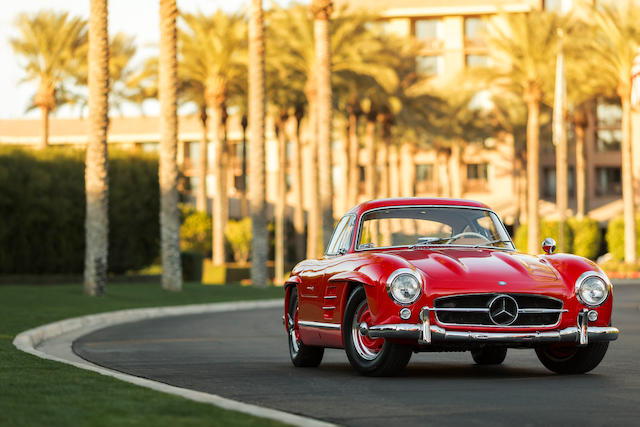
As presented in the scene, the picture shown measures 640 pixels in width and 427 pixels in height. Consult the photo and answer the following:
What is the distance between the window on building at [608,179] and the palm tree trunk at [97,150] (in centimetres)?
7222

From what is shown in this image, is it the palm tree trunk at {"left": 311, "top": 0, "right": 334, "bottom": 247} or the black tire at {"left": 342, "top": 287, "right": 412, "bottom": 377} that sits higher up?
the palm tree trunk at {"left": 311, "top": 0, "right": 334, "bottom": 247}

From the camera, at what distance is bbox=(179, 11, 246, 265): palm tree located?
59156 millimetres

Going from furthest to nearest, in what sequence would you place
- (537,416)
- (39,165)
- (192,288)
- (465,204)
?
(39,165) → (192,288) → (465,204) → (537,416)

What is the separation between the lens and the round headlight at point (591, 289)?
436 inches

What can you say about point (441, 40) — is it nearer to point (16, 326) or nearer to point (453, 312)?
point (16, 326)

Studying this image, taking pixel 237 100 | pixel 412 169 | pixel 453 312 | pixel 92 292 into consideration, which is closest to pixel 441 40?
pixel 412 169

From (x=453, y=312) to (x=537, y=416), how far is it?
2463mm

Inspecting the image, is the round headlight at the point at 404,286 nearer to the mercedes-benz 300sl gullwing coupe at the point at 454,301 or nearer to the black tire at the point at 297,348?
the mercedes-benz 300sl gullwing coupe at the point at 454,301

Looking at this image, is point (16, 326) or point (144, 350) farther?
point (16, 326)

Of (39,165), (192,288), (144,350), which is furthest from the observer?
(39,165)

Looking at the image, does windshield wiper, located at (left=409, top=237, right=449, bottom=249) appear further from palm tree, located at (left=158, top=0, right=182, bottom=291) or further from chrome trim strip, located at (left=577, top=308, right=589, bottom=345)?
palm tree, located at (left=158, top=0, right=182, bottom=291)

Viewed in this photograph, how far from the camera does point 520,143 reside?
9106cm

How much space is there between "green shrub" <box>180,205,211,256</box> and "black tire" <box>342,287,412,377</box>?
2434 inches

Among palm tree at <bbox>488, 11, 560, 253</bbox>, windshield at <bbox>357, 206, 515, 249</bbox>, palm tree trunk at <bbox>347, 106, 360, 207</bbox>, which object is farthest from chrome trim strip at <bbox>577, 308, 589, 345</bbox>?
palm tree trunk at <bbox>347, 106, 360, 207</bbox>
